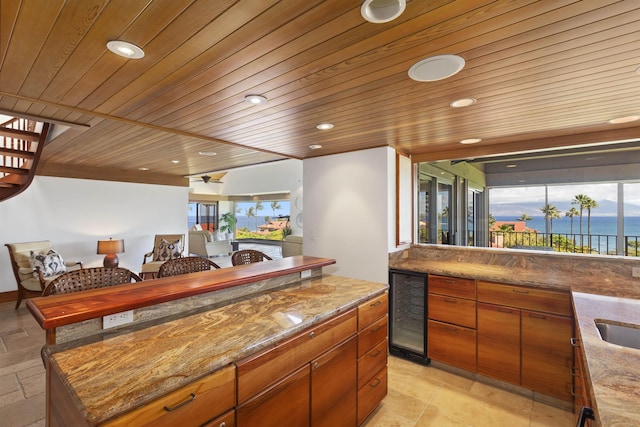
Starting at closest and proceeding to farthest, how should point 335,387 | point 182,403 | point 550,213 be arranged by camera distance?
1. point 182,403
2. point 335,387
3. point 550,213

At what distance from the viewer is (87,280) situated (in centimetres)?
189

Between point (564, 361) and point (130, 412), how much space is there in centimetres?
288

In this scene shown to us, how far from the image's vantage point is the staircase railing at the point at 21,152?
11.0 feet

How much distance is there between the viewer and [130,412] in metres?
0.89

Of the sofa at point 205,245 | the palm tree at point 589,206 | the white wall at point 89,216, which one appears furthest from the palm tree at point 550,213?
the sofa at point 205,245

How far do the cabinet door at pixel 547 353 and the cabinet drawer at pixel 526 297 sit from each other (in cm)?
6

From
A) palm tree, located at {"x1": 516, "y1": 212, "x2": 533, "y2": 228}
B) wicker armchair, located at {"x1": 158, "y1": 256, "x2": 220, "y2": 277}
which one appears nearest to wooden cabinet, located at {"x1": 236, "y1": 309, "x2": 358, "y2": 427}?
wicker armchair, located at {"x1": 158, "y1": 256, "x2": 220, "y2": 277}

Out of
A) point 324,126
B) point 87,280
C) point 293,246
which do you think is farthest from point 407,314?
point 293,246

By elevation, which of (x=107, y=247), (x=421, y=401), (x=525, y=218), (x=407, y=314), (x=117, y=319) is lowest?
(x=421, y=401)

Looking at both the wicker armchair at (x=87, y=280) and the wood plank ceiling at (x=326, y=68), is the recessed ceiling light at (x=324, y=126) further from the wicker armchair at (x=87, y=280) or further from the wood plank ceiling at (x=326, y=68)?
the wicker armchair at (x=87, y=280)

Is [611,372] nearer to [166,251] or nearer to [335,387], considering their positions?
[335,387]

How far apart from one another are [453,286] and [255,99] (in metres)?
2.38

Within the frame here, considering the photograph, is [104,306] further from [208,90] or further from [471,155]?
[471,155]

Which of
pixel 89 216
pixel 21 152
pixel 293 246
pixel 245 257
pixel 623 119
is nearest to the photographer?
pixel 623 119
